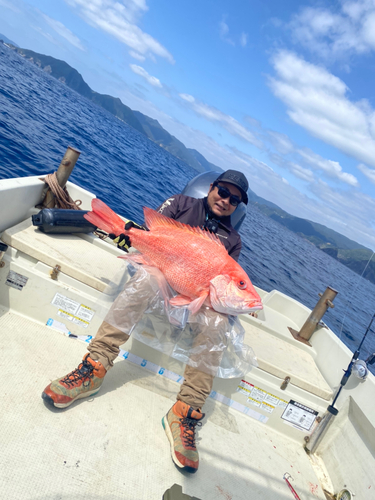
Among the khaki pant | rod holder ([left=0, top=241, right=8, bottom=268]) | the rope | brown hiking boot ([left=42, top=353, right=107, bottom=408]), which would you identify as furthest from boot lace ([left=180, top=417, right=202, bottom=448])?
the rope

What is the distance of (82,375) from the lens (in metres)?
2.39

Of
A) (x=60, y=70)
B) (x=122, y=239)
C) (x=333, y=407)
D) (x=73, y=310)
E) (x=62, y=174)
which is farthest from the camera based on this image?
(x=60, y=70)

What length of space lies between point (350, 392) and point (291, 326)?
2.09 metres

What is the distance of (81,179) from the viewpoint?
16.3 metres

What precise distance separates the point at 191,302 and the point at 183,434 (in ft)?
3.36

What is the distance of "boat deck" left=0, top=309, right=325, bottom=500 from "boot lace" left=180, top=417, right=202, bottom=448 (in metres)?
Answer: 0.18

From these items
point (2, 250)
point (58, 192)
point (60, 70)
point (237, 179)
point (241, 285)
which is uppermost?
point (60, 70)

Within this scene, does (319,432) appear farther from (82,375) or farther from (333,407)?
(82,375)

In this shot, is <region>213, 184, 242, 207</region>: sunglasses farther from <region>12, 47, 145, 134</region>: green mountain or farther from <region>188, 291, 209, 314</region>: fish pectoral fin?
<region>12, 47, 145, 134</region>: green mountain

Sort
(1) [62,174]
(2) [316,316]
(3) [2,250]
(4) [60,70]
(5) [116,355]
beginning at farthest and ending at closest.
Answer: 1. (4) [60,70]
2. (2) [316,316]
3. (1) [62,174]
4. (3) [2,250]
5. (5) [116,355]

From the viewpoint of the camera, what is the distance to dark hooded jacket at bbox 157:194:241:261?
322 centimetres

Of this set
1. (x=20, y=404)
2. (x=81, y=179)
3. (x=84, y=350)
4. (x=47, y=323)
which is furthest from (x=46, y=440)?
(x=81, y=179)

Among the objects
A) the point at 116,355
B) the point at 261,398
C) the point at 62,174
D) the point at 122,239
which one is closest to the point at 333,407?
the point at 261,398

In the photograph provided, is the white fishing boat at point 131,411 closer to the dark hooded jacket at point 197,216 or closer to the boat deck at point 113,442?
the boat deck at point 113,442
